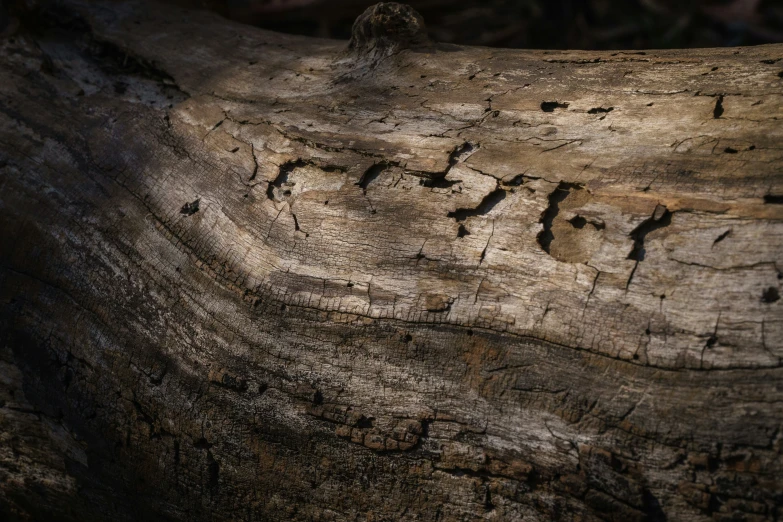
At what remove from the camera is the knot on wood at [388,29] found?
1732 mm

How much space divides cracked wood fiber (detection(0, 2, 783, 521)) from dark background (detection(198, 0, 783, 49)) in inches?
93.1

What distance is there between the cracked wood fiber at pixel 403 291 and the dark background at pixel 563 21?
7.76 feet

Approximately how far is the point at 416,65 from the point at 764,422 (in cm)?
117

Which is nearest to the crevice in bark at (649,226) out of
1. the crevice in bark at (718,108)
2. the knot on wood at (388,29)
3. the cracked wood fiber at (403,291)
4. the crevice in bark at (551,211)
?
the cracked wood fiber at (403,291)

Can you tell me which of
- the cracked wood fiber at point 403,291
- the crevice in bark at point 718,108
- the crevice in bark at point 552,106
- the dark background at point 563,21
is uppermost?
the dark background at point 563,21

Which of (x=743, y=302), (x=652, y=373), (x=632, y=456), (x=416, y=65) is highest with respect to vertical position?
(x=416, y=65)

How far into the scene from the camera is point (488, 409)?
1.24m

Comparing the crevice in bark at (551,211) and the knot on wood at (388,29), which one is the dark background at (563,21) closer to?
the knot on wood at (388,29)

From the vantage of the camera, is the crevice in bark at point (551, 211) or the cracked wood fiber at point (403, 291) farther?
the crevice in bark at point (551, 211)

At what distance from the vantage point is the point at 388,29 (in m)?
1.76

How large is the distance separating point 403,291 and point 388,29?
818mm

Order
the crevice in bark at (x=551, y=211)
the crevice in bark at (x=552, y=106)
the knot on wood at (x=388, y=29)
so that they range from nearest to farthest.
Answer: the crevice in bark at (x=551, y=211) < the crevice in bark at (x=552, y=106) < the knot on wood at (x=388, y=29)

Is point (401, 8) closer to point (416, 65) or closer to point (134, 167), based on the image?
point (416, 65)

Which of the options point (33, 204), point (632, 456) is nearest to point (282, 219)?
point (33, 204)
